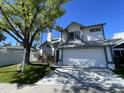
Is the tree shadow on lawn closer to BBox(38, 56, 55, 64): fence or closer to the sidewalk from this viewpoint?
the sidewalk

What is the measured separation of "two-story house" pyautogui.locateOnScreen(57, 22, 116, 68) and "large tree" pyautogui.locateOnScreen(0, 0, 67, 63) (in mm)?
4732

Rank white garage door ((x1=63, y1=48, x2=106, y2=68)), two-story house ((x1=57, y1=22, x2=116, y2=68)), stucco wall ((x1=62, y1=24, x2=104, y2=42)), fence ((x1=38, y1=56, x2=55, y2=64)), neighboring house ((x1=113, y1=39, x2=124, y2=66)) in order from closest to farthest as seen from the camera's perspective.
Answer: two-story house ((x1=57, y1=22, x2=116, y2=68)) → white garage door ((x1=63, y1=48, x2=106, y2=68)) → neighboring house ((x1=113, y1=39, x2=124, y2=66)) → stucco wall ((x1=62, y1=24, x2=104, y2=42)) → fence ((x1=38, y1=56, x2=55, y2=64))

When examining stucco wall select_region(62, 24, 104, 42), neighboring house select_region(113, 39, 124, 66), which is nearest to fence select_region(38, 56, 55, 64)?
stucco wall select_region(62, 24, 104, 42)

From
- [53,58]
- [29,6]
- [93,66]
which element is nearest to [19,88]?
[29,6]

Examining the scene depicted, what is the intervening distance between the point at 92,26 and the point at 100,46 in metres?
4.43

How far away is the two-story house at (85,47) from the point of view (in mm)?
14961

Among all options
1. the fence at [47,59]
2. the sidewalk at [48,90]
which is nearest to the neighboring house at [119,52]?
the fence at [47,59]

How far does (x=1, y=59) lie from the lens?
1656 cm

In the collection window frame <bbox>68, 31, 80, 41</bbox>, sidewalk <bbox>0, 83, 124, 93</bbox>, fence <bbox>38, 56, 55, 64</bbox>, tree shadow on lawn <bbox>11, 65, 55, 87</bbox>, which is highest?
window frame <bbox>68, 31, 80, 41</bbox>

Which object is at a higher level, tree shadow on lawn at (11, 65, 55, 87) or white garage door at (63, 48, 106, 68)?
white garage door at (63, 48, 106, 68)

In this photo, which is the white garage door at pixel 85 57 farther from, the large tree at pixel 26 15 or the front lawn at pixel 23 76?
the front lawn at pixel 23 76

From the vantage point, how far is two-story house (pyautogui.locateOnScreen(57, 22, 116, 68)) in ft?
49.1

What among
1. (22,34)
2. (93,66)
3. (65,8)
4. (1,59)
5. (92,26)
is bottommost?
(93,66)

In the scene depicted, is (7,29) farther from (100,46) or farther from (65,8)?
(100,46)
